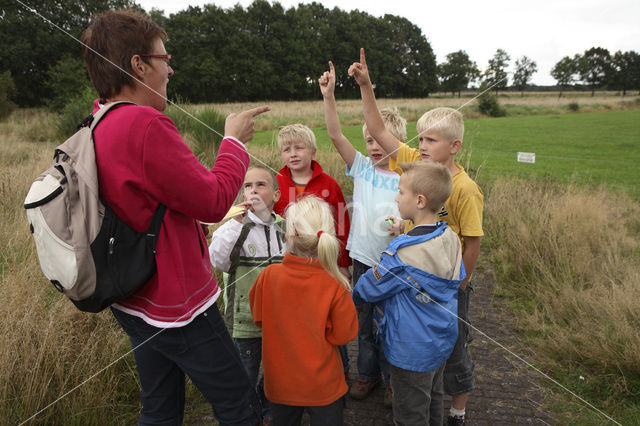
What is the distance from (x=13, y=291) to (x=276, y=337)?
205cm

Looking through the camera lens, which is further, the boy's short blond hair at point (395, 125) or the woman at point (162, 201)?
the boy's short blond hair at point (395, 125)

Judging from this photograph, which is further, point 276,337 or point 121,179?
point 276,337

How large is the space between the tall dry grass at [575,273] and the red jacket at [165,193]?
9.64ft

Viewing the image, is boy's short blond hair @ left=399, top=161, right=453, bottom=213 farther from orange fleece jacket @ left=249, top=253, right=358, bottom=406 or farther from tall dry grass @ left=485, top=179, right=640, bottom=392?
tall dry grass @ left=485, top=179, right=640, bottom=392

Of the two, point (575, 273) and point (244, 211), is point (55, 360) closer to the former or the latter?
point (244, 211)

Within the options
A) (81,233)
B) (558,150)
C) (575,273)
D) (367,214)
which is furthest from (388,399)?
(558,150)

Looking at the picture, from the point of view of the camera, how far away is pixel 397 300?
1959mm

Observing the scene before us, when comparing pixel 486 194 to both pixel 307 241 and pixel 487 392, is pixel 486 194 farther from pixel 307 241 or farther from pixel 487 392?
pixel 307 241

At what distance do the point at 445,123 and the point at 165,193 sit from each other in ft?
5.75

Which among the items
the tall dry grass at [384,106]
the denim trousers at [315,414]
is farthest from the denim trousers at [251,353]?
the tall dry grass at [384,106]

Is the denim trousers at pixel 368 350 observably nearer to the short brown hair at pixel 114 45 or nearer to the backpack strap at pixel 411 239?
the backpack strap at pixel 411 239

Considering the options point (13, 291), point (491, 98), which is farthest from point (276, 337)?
point (491, 98)

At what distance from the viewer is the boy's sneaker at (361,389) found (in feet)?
8.76

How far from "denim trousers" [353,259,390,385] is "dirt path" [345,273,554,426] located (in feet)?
0.65
